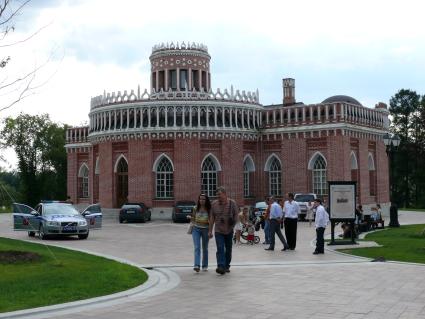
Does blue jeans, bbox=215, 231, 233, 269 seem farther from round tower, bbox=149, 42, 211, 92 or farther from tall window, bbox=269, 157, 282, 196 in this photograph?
round tower, bbox=149, 42, 211, 92

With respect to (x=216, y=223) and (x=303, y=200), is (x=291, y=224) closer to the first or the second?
(x=216, y=223)

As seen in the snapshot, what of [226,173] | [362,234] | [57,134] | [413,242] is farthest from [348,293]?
[57,134]

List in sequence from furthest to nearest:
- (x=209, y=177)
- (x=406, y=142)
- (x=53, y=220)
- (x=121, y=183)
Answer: (x=406, y=142) → (x=121, y=183) → (x=209, y=177) → (x=53, y=220)

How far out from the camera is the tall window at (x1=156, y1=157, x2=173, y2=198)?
37750mm

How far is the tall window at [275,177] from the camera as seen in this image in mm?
39688

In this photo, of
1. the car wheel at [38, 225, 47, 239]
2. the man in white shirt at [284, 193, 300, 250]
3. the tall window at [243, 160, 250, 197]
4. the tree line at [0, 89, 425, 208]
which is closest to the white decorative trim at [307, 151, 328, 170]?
the tall window at [243, 160, 250, 197]

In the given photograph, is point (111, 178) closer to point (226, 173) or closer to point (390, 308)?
point (226, 173)

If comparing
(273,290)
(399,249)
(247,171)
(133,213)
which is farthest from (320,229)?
(247,171)

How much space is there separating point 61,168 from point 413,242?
161 ft

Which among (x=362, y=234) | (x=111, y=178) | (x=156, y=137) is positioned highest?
(x=156, y=137)

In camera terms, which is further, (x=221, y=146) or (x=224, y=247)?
(x=221, y=146)

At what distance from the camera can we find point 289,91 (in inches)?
1847

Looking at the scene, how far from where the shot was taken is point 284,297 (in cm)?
983

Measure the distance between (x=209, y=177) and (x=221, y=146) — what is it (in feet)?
7.01
